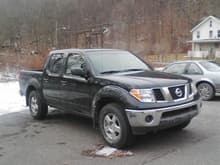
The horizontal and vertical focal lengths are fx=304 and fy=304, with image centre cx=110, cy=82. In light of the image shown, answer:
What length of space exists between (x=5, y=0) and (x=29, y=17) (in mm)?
7040

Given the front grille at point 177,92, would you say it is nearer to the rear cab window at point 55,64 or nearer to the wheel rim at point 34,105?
the rear cab window at point 55,64

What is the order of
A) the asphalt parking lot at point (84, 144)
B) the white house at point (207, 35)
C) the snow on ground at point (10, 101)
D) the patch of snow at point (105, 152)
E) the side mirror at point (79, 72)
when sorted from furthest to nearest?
1. the white house at point (207, 35)
2. the snow on ground at point (10, 101)
3. the side mirror at point (79, 72)
4. the patch of snow at point (105, 152)
5. the asphalt parking lot at point (84, 144)

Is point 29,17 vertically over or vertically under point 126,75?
over

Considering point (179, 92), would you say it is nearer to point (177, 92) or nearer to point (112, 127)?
point (177, 92)

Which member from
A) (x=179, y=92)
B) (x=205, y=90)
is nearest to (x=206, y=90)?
(x=205, y=90)

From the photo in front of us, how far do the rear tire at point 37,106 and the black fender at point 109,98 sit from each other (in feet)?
7.64

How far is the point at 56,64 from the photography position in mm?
7000

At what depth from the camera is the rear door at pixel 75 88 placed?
19.2ft

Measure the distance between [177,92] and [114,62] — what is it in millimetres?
1596

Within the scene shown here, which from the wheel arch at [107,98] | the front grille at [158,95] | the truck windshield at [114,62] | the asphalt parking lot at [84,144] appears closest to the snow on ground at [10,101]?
the asphalt parking lot at [84,144]

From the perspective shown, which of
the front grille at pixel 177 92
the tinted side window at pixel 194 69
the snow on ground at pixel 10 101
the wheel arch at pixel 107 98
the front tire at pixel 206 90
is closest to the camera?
the wheel arch at pixel 107 98

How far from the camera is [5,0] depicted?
55969mm

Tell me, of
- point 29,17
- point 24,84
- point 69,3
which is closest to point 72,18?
point 69,3

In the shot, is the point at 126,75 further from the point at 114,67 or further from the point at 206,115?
the point at 206,115
